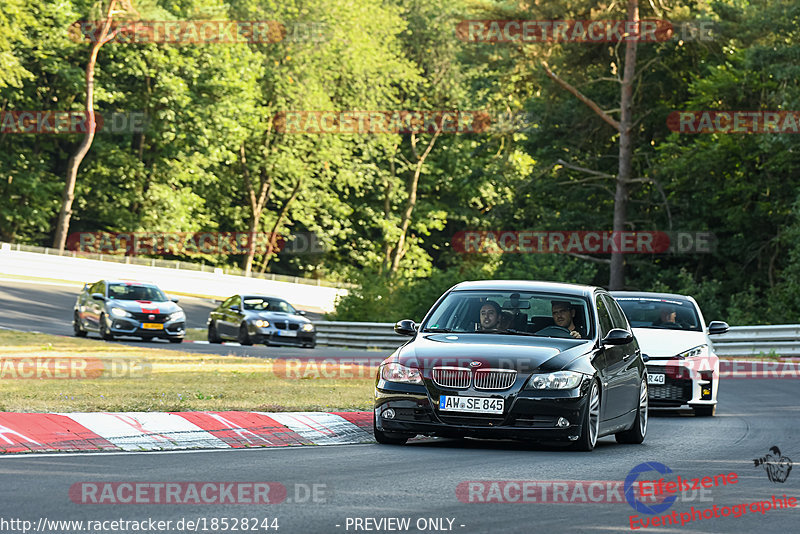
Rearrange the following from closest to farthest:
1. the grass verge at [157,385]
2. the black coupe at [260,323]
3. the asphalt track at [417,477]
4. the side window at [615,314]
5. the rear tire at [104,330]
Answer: the asphalt track at [417,477], the side window at [615,314], the grass verge at [157,385], the rear tire at [104,330], the black coupe at [260,323]

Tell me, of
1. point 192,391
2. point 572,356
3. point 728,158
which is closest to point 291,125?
point 728,158

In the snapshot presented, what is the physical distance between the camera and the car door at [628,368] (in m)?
12.7

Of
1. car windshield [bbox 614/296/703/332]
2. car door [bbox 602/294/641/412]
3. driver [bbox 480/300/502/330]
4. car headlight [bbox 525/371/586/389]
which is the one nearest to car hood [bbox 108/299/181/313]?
car windshield [bbox 614/296/703/332]

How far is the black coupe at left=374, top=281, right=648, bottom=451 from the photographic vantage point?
1106cm

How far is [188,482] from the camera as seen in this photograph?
8664 mm

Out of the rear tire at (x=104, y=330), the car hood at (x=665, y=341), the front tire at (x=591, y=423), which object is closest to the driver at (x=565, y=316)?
the front tire at (x=591, y=423)

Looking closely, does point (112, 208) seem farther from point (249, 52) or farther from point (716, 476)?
point (716, 476)

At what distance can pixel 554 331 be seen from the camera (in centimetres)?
1227

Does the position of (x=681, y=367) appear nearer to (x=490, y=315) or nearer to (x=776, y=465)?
(x=490, y=315)

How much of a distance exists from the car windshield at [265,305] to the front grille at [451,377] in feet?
79.1

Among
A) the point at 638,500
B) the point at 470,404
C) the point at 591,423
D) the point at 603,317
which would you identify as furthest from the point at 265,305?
the point at 638,500

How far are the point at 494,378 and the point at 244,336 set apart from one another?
24.0m

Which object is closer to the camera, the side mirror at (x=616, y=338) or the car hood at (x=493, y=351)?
the car hood at (x=493, y=351)

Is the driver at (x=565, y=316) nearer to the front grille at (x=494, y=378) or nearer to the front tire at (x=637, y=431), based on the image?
the front tire at (x=637, y=431)
